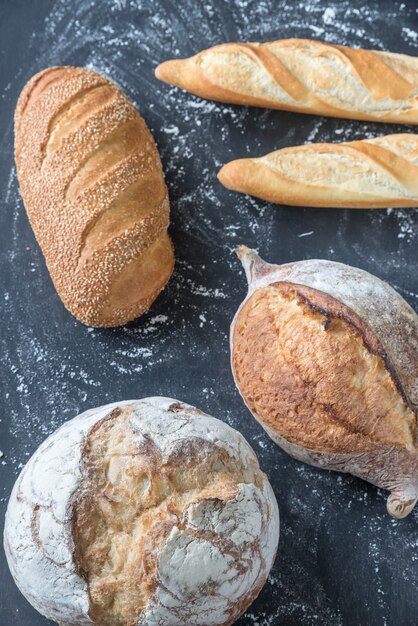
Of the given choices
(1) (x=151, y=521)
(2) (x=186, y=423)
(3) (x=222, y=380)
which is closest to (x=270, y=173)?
(3) (x=222, y=380)

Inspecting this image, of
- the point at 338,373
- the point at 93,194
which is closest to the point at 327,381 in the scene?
the point at 338,373

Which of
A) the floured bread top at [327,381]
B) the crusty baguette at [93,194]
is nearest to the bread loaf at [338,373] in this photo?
the floured bread top at [327,381]

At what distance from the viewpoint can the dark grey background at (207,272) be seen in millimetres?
1684

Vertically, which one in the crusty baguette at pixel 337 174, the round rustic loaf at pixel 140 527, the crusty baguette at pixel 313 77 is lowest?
the round rustic loaf at pixel 140 527

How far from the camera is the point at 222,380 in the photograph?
1776 millimetres

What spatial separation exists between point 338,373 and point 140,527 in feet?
1.49

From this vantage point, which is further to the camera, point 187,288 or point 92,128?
point 187,288

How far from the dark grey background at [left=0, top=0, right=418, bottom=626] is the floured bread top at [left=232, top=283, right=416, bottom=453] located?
230 mm

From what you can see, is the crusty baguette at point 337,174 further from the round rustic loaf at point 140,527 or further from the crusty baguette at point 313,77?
the round rustic loaf at point 140,527

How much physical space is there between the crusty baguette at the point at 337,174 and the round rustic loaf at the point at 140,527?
60 centimetres

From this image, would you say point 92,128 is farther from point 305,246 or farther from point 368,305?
point 368,305

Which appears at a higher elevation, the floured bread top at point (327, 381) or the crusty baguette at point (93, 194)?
the crusty baguette at point (93, 194)

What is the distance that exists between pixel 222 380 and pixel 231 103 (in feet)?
2.11

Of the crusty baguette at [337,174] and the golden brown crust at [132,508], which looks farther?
the crusty baguette at [337,174]
